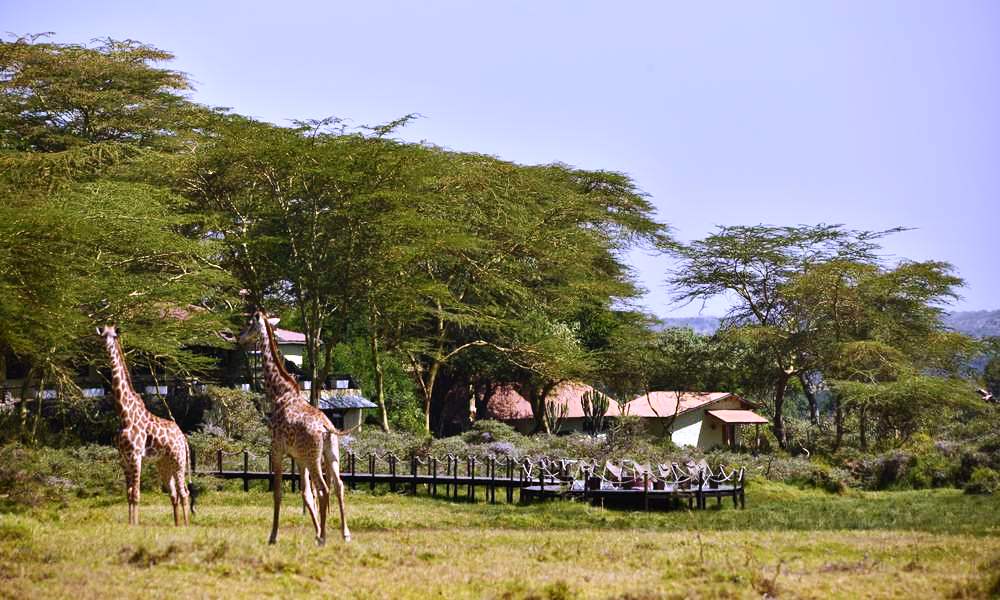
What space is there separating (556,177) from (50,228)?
114ft

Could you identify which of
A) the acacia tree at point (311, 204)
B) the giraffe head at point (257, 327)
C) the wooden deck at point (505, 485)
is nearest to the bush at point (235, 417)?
the acacia tree at point (311, 204)

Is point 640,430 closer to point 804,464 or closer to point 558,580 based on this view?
point 804,464

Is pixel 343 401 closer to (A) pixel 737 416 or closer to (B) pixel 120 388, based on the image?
(A) pixel 737 416

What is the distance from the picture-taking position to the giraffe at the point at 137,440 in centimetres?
1662

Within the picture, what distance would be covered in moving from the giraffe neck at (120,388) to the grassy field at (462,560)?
5.35 ft

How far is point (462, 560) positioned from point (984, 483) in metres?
22.3

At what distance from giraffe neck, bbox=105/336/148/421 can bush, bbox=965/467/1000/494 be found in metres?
22.5

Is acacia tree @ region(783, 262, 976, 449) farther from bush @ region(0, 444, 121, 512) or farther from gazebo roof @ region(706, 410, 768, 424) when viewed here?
bush @ region(0, 444, 121, 512)

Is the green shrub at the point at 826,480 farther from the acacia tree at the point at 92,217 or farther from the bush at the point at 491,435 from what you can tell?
the acacia tree at the point at 92,217

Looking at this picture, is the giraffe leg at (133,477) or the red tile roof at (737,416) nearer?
the giraffe leg at (133,477)

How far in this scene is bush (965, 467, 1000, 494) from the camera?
99.3 ft

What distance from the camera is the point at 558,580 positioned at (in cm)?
1134

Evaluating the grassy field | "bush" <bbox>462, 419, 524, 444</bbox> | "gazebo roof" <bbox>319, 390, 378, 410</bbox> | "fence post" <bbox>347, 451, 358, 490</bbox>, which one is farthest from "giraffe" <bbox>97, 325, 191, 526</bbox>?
"gazebo roof" <bbox>319, 390, 378, 410</bbox>

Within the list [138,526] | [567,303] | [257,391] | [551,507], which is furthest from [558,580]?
[567,303]
